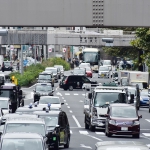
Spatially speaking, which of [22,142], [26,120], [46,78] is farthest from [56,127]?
[46,78]

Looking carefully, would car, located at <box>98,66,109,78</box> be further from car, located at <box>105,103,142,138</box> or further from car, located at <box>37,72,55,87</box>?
car, located at <box>105,103,142,138</box>

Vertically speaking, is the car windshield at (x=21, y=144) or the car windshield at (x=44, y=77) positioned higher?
the car windshield at (x=21, y=144)

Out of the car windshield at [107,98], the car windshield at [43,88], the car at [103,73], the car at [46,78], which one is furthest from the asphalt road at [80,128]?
the car at [103,73]

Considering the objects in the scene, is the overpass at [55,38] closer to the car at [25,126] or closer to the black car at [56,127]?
the black car at [56,127]

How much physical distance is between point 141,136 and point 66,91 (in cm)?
4117

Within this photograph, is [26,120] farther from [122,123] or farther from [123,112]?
[123,112]

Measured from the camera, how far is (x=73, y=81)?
260ft

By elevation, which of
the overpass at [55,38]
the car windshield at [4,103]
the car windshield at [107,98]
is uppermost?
the overpass at [55,38]

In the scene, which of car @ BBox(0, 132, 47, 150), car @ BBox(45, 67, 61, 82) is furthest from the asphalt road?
car @ BBox(45, 67, 61, 82)

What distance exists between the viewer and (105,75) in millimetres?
100812

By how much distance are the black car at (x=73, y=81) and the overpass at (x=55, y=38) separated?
544 inches

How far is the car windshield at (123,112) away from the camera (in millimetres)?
36781
